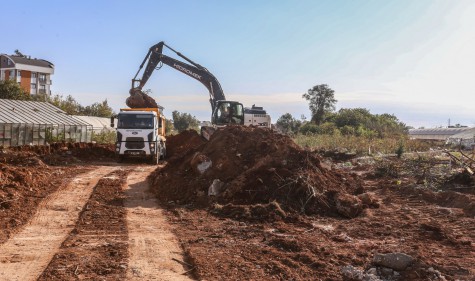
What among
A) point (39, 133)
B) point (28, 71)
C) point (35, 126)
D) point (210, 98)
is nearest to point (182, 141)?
point (210, 98)

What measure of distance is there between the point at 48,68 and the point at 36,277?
67.8 m

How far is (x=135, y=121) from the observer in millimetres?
23031

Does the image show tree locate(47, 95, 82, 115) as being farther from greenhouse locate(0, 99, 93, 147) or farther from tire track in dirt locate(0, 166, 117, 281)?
tire track in dirt locate(0, 166, 117, 281)

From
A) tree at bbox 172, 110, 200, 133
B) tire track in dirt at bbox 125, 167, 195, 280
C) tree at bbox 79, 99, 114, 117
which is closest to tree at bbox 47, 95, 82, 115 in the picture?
tree at bbox 79, 99, 114, 117

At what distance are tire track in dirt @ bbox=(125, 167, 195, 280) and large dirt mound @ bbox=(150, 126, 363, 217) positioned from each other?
1462mm

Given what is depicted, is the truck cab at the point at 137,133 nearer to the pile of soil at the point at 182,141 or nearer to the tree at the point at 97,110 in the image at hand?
the pile of soil at the point at 182,141

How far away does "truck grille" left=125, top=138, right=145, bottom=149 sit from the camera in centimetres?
2311

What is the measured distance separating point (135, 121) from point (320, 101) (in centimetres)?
4071

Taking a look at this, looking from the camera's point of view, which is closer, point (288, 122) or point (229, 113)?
point (229, 113)

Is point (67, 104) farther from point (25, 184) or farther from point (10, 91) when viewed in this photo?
point (25, 184)

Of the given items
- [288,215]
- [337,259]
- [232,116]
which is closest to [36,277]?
[337,259]

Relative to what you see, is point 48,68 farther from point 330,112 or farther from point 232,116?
point 232,116

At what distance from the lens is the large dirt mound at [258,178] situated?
11.5 m

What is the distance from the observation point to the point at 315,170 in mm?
12820
